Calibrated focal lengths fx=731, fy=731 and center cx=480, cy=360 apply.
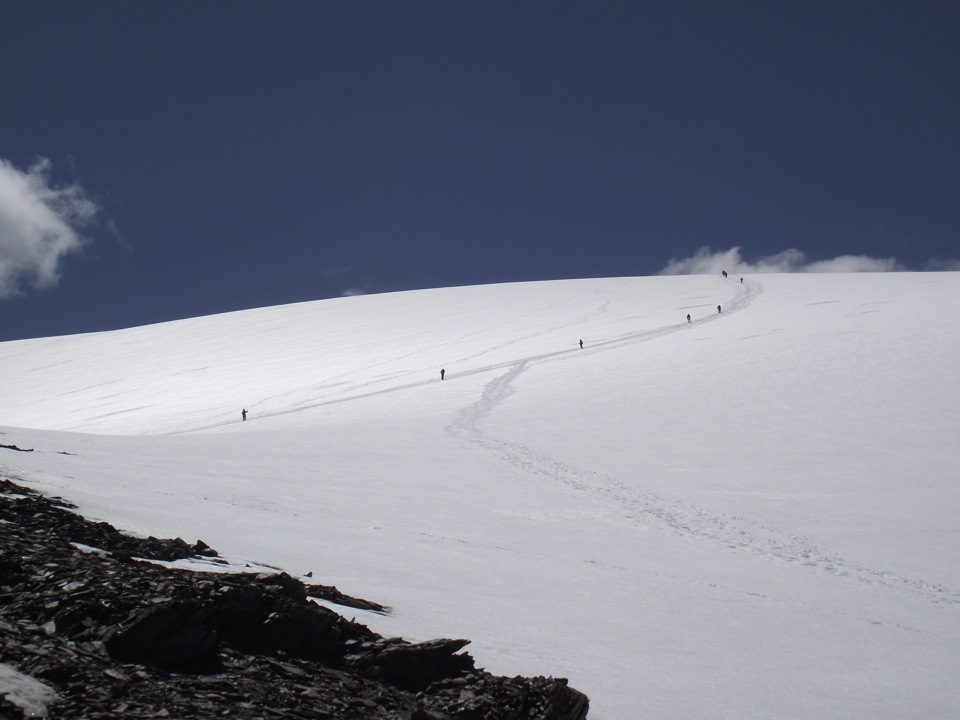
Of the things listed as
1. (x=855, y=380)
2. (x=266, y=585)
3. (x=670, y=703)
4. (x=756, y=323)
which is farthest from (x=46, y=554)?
(x=756, y=323)

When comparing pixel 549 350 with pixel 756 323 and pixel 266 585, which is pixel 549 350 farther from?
pixel 266 585

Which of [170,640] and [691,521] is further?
[691,521]

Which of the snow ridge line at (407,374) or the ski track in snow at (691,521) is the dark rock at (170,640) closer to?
the ski track in snow at (691,521)

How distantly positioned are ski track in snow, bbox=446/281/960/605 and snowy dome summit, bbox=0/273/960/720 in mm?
63

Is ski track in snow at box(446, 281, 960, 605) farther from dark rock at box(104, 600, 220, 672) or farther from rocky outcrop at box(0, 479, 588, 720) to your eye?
dark rock at box(104, 600, 220, 672)

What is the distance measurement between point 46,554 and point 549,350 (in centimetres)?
2872

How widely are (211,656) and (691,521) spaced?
9463 mm

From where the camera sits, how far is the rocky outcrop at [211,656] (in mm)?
4117

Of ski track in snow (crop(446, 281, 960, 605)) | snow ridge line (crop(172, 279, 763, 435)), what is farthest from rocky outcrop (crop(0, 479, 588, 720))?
snow ridge line (crop(172, 279, 763, 435))

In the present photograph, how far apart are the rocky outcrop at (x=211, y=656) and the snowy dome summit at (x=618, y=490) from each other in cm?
91

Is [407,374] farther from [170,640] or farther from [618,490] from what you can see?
[170,640]

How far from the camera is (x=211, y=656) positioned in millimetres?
4684

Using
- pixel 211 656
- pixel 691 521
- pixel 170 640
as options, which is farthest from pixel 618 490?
pixel 170 640

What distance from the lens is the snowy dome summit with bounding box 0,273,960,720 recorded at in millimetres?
6875
